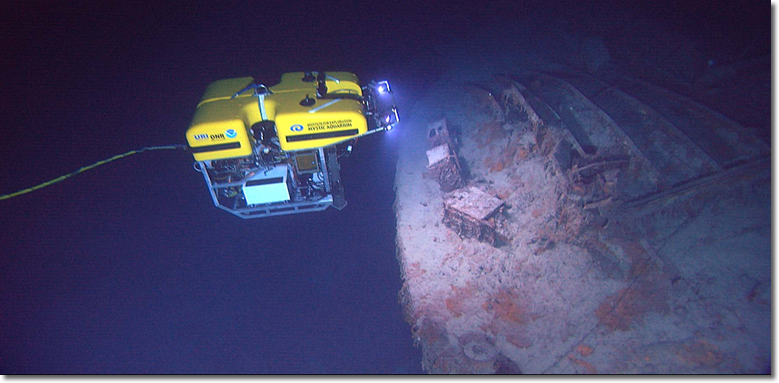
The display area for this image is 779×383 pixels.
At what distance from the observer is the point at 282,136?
4719 millimetres

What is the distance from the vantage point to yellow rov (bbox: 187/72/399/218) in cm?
466

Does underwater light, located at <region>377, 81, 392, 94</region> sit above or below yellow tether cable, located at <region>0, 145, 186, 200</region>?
above

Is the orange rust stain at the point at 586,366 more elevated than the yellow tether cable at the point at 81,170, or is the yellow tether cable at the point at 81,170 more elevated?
the yellow tether cable at the point at 81,170

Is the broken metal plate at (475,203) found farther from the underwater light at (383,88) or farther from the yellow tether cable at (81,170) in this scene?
the yellow tether cable at (81,170)

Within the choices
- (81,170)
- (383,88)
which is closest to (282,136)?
(383,88)

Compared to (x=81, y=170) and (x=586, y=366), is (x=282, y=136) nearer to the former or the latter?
(x=586, y=366)

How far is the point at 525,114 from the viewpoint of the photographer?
21.9 ft

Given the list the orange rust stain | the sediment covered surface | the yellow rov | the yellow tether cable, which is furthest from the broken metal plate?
the yellow tether cable

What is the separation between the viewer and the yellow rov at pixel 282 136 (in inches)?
184

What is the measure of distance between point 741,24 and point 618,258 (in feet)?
25.4

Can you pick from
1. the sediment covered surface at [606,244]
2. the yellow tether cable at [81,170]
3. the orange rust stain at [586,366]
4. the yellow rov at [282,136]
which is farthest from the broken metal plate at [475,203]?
the yellow tether cable at [81,170]

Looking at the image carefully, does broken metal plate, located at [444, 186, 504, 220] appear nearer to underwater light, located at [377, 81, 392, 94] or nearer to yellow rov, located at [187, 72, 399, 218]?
yellow rov, located at [187, 72, 399, 218]

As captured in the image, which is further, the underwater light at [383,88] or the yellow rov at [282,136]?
the underwater light at [383,88]
